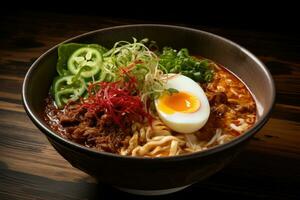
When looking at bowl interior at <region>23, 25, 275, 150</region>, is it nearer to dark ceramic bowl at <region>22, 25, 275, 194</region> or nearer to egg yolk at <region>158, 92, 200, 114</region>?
dark ceramic bowl at <region>22, 25, 275, 194</region>

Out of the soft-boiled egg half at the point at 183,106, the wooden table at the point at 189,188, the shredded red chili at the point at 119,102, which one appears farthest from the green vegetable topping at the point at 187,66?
the wooden table at the point at 189,188

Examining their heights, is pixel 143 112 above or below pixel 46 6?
below

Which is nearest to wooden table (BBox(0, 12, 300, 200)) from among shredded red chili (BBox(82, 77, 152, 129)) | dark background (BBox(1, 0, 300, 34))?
shredded red chili (BBox(82, 77, 152, 129))

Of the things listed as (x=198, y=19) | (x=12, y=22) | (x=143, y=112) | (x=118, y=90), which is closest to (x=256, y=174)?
(x=143, y=112)

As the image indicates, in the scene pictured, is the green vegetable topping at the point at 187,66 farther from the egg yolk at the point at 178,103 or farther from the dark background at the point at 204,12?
the dark background at the point at 204,12

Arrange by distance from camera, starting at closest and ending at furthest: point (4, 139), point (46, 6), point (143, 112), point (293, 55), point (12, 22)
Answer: point (143, 112) → point (4, 139) → point (293, 55) → point (12, 22) → point (46, 6)

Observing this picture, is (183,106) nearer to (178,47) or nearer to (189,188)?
(189,188)

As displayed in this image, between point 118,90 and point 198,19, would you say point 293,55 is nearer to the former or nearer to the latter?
point 198,19
